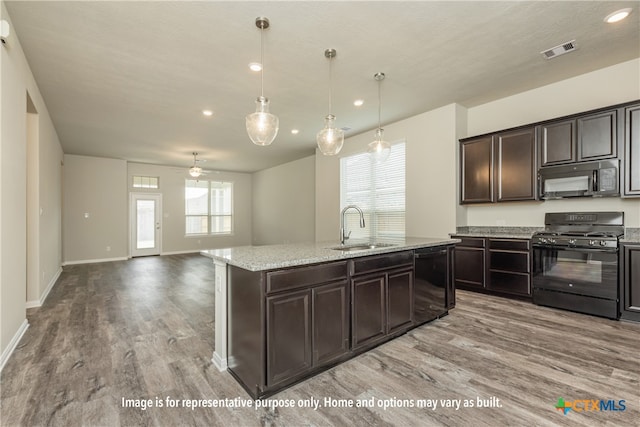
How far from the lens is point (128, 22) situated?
2594mm

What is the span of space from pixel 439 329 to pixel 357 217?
3.59 m

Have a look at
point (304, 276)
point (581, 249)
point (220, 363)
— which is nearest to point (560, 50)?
point (581, 249)

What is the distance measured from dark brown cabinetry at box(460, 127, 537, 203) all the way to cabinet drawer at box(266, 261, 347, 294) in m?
3.32

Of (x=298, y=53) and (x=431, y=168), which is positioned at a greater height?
(x=298, y=53)

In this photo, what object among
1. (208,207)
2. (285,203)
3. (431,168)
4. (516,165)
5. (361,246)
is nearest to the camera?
(361,246)

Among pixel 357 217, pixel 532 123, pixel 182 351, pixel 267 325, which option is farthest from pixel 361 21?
pixel 357 217

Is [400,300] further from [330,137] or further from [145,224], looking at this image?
[145,224]

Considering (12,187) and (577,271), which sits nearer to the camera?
(12,187)

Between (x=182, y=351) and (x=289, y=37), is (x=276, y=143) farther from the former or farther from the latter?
(x=182, y=351)

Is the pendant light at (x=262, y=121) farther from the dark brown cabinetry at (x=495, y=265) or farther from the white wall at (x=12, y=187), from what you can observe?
the dark brown cabinetry at (x=495, y=265)

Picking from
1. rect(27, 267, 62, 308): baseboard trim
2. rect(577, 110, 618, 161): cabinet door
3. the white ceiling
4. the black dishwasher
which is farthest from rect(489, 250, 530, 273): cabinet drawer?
rect(27, 267, 62, 308): baseboard trim

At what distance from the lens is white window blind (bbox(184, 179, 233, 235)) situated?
1014 cm

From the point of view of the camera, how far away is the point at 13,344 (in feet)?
8.93

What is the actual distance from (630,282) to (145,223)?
10.9 m
